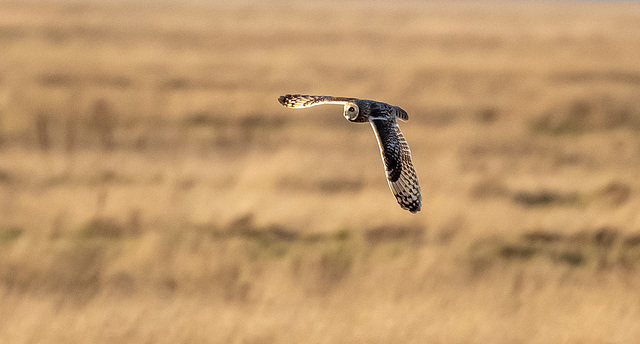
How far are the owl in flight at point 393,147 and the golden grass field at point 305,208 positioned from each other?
97.6 inches

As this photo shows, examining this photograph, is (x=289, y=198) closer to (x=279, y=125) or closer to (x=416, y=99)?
(x=279, y=125)

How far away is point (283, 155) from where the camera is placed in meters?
10.2

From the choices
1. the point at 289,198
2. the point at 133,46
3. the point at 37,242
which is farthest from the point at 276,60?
the point at 37,242

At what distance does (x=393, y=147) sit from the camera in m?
3.38

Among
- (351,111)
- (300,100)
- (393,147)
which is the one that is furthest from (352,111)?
(393,147)

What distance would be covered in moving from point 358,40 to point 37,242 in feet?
A: 64.2

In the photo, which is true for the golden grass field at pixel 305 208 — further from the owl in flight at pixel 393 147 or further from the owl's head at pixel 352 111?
the owl's head at pixel 352 111

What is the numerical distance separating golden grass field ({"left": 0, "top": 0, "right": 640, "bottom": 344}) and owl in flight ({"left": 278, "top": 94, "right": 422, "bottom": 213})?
8.14 feet

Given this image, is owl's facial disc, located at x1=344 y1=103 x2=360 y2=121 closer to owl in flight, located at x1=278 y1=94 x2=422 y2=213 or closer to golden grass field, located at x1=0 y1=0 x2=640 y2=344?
owl in flight, located at x1=278 y1=94 x2=422 y2=213

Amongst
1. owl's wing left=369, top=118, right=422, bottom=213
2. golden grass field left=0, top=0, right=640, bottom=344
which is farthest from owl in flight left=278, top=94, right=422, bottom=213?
golden grass field left=0, top=0, right=640, bottom=344

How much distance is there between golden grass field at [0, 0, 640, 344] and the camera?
236 inches

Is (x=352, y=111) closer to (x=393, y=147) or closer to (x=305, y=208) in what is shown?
(x=393, y=147)

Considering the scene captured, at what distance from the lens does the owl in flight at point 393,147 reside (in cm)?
326

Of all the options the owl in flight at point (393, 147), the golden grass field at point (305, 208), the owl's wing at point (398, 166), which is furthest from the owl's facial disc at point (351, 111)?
the golden grass field at point (305, 208)
